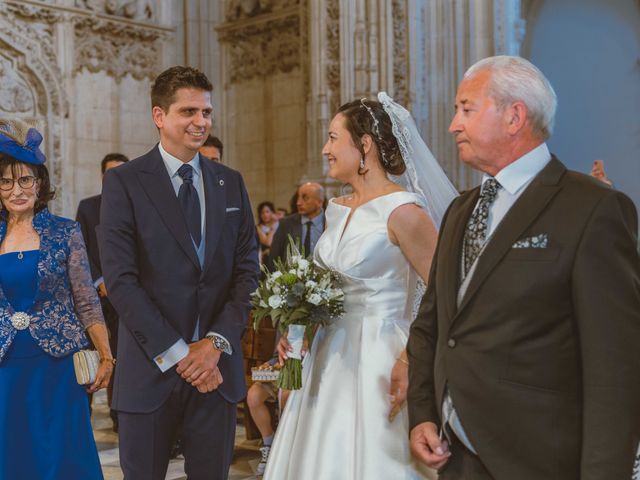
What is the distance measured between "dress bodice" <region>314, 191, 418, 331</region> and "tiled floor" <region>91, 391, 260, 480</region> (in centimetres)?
261

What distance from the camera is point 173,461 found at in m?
6.26

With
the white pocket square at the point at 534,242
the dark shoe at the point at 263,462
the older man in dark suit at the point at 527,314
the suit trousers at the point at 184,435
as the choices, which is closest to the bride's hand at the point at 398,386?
the suit trousers at the point at 184,435

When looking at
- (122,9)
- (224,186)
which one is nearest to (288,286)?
(224,186)

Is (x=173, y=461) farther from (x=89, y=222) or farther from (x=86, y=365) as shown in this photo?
(x=86, y=365)

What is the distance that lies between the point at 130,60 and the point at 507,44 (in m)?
4.48

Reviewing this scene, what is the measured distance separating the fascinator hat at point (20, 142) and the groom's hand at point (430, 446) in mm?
2182

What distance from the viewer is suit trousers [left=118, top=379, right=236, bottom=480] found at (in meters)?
3.29

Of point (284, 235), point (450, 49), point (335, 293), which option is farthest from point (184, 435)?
point (450, 49)

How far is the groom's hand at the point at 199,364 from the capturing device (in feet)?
10.7

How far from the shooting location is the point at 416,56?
10.6m

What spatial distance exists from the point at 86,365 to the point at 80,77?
7364 mm

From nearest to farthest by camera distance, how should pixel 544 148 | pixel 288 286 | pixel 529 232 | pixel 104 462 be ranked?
pixel 529 232 → pixel 544 148 → pixel 288 286 → pixel 104 462

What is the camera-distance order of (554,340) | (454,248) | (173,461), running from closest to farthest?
1. (554,340)
2. (454,248)
3. (173,461)

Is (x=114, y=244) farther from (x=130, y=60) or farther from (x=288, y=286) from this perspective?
Answer: (x=130, y=60)
